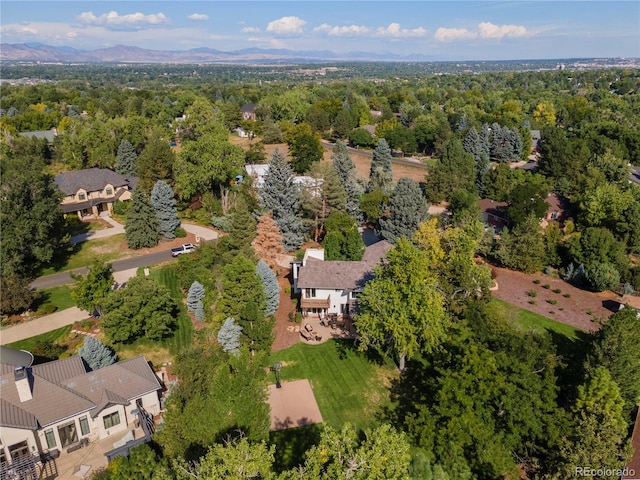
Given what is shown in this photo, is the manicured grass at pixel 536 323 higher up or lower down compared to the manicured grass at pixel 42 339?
lower down

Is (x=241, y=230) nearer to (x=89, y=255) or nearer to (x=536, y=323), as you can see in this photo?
(x=89, y=255)

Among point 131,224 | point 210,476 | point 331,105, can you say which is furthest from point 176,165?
point 331,105

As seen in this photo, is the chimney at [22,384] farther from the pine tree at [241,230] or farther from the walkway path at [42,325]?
the pine tree at [241,230]

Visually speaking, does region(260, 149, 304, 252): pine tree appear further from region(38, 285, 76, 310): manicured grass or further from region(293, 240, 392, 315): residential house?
region(38, 285, 76, 310): manicured grass

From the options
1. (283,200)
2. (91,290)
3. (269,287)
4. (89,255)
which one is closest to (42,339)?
(91,290)

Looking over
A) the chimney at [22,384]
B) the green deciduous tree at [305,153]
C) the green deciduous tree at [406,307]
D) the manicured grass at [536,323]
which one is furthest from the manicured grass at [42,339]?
the green deciduous tree at [305,153]
